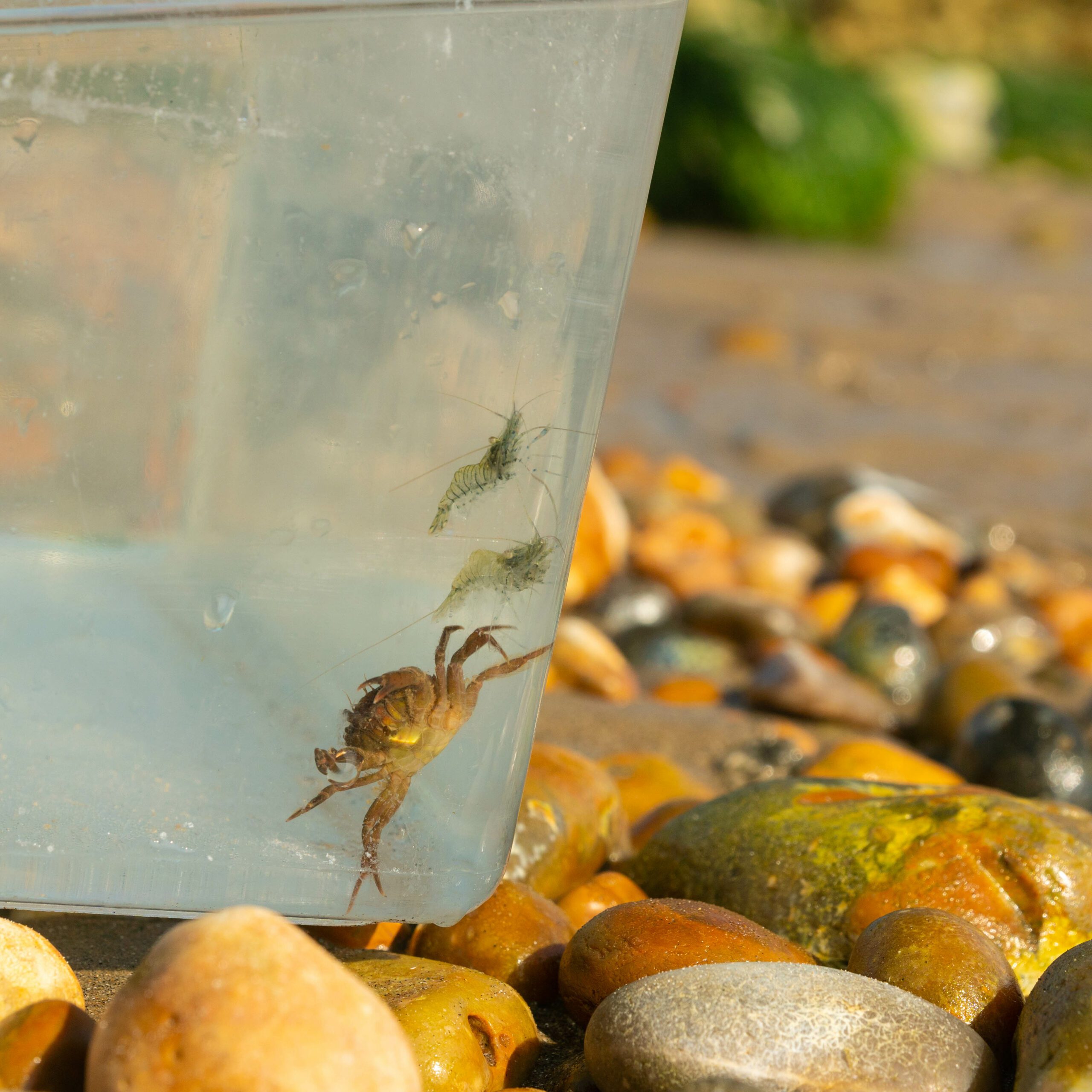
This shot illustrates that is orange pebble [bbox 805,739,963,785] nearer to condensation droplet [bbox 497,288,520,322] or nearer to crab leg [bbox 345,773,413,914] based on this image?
crab leg [bbox 345,773,413,914]

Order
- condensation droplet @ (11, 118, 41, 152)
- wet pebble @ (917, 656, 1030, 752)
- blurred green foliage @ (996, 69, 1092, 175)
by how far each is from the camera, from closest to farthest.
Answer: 1. condensation droplet @ (11, 118, 41, 152)
2. wet pebble @ (917, 656, 1030, 752)
3. blurred green foliage @ (996, 69, 1092, 175)

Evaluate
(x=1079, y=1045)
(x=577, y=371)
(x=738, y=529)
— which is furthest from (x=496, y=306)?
(x=738, y=529)

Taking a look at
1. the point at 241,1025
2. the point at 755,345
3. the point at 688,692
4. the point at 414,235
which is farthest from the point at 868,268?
the point at 241,1025

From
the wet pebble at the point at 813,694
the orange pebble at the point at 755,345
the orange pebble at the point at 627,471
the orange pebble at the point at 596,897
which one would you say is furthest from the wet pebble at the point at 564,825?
the orange pebble at the point at 755,345

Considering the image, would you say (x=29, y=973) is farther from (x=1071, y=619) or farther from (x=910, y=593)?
(x=1071, y=619)

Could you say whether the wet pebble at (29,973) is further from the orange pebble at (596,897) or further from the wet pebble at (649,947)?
the orange pebble at (596,897)

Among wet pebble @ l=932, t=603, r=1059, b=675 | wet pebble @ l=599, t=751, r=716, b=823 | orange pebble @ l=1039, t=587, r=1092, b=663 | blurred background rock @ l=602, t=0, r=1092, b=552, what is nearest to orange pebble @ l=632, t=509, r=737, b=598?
wet pebble @ l=932, t=603, r=1059, b=675

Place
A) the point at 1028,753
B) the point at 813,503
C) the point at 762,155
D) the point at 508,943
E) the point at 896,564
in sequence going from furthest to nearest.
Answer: the point at 762,155 < the point at 813,503 < the point at 896,564 < the point at 1028,753 < the point at 508,943
